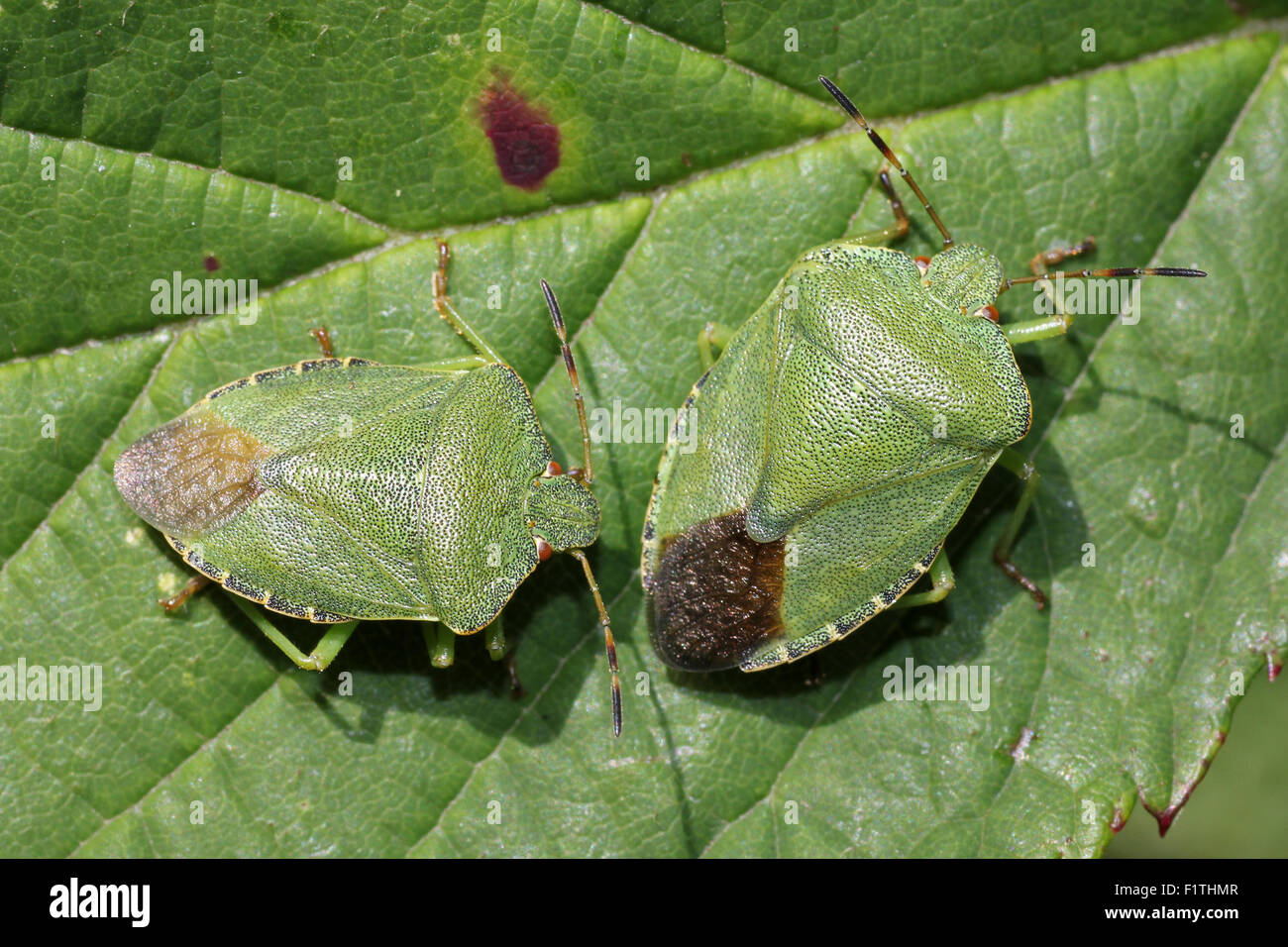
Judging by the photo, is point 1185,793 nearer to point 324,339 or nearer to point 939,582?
point 939,582

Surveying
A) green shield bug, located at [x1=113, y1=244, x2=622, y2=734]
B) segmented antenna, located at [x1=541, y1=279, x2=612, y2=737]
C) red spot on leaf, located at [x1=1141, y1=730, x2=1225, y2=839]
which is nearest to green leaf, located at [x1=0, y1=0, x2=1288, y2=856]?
red spot on leaf, located at [x1=1141, y1=730, x2=1225, y2=839]

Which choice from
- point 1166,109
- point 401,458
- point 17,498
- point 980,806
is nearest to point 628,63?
point 401,458

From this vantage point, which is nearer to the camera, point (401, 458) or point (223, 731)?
point (401, 458)

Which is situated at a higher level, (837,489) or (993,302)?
(993,302)

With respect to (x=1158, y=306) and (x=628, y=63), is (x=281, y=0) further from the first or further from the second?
(x=1158, y=306)

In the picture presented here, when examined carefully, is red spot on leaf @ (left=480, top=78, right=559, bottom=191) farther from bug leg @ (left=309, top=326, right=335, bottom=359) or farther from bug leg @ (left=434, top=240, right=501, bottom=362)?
bug leg @ (left=309, top=326, right=335, bottom=359)

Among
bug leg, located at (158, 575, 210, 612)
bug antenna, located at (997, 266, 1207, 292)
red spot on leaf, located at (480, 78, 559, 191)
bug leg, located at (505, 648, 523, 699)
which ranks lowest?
bug leg, located at (505, 648, 523, 699)

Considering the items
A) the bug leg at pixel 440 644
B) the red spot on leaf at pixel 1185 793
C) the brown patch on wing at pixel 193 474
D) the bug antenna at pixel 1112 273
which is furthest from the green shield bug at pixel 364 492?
the red spot on leaf at pixel 1185 793
